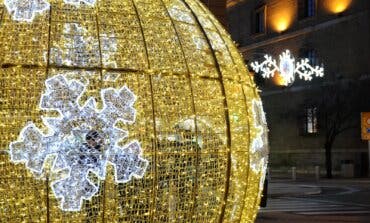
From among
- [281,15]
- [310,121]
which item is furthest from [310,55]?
[281,15]

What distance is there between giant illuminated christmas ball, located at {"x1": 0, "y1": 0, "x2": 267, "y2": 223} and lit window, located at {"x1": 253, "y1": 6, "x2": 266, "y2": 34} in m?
38.0

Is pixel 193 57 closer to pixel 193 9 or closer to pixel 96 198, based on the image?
pixel 193 9

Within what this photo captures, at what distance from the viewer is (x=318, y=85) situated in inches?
1404

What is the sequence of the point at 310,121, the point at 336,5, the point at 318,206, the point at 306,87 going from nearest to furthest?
the point at 318,206 → the point at 336,5 → the point at 310,121 → the point at 306,87

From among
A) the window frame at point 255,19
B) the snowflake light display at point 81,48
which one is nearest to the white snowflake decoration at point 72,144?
the snowflake light display at point 81,48

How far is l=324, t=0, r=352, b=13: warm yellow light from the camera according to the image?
3422 cm

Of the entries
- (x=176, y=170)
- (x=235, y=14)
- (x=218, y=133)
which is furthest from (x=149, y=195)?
(x=235, y=14)

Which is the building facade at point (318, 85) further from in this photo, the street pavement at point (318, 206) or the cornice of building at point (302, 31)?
the street pavement at point (318, 206)

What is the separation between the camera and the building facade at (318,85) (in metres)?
33.0

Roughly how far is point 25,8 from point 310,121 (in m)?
33.4

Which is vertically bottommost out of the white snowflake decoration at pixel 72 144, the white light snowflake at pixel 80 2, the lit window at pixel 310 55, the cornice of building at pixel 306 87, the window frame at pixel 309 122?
the white snowflake decoration at pixel 72 144

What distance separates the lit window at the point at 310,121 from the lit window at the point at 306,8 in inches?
204

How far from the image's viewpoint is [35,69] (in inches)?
136

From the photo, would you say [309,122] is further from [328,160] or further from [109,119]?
[109,119]
